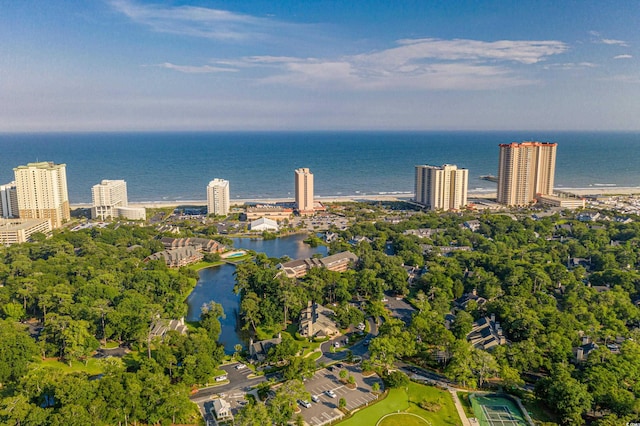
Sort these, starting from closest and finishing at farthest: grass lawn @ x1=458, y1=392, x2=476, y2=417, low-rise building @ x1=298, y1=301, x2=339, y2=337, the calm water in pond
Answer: grass lawn @ x1=458, y1=392, x2=476, y2=417 → low-rise building @ x1=298, y1=301, x2=339, y2=337 → the calm water in pond

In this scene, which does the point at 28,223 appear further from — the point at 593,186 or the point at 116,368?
the point at 593,186

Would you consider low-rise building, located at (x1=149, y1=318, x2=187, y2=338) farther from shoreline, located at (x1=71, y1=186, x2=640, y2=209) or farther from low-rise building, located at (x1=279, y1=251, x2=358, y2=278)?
shoreline, located at (x1=71, y1=186, x2=640, y2=209)

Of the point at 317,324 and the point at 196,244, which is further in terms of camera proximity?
the point at 196,244

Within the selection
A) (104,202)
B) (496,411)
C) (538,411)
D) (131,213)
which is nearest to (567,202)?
(538,411)

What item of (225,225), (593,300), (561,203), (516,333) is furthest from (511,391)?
(561,203)

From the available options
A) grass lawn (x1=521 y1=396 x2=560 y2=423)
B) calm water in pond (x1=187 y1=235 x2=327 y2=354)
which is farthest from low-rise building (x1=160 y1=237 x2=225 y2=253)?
grass lawn (x1=521 y1=396 x2=560 y2=423)

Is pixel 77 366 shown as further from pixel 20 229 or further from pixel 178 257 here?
pixel 20 229

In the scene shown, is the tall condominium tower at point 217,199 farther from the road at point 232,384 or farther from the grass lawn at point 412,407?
the grass lawn at point 412,407
